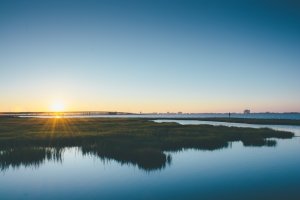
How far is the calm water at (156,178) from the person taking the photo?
15.9m

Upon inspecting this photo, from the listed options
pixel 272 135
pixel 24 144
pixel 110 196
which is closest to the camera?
pixel 110 196

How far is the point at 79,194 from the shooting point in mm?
15664

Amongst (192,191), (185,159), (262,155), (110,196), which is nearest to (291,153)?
(262,155)

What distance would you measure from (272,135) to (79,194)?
3672 centimetres

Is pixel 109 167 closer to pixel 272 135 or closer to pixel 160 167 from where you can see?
pixel 160 167

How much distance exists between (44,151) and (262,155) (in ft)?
64.7

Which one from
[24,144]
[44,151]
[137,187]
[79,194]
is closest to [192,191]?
[137,187]

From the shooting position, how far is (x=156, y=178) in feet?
61.8

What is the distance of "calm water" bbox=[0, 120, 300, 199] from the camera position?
1585 centimetres

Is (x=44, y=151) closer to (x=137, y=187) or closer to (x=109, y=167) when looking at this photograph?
(x=109, y=167)

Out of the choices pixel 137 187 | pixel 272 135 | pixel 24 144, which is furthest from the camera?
pixel 272 135

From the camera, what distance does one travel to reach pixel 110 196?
15.5 m

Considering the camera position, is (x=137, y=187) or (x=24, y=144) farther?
(x=24, y=144)

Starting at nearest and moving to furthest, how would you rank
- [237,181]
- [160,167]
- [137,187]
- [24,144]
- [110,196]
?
[110,196]
[137,187]
[237,181]
[160,167]
[24,144]
